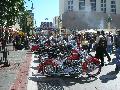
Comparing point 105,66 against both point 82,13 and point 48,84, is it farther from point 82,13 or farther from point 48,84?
point 82,13

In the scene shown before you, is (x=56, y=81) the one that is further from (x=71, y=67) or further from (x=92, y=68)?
(x=92, y=68)

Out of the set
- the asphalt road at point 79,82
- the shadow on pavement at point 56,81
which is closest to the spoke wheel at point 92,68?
the asphalt road at point 79,82

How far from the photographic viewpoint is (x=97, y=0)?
138125 millimetres

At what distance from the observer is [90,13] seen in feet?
439

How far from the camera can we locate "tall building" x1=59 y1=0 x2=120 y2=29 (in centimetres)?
13050

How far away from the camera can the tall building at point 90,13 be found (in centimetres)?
13050

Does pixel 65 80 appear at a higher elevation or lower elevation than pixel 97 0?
lower

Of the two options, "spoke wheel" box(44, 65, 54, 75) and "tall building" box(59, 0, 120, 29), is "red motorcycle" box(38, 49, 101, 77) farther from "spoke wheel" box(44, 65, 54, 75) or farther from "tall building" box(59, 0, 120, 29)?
"tall building" box(59, 0, 120, 29)

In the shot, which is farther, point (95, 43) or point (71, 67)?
point (95, 43)

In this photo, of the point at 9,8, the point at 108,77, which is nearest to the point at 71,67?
the point at 108,77

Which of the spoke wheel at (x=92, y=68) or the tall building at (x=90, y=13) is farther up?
the tall building at (x=90, y=13)

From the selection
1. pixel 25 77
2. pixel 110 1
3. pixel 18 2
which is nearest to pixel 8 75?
pixel 25 77

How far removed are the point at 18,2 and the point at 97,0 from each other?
119821 mm

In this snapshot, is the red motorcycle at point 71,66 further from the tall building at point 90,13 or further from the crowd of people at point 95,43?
the tall building at point 90,13
